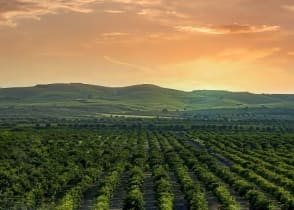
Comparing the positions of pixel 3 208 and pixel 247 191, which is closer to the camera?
pixel 3 208

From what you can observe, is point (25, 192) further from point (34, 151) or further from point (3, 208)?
point (34, 151)

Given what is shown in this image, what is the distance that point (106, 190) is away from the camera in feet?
180

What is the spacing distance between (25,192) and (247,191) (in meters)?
20.9

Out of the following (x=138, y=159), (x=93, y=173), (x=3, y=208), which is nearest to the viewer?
(x=3, y=208)

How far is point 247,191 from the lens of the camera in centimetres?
5406

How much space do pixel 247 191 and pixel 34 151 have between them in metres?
44.2

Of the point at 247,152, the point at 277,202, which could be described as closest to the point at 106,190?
the point at 277,202

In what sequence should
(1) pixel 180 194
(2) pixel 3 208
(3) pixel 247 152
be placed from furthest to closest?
(3) pixel 247 152, (1) pixel 180 194, (2) pixel 3 208

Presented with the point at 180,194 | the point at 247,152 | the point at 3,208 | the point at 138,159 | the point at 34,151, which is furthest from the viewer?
the point at 247,152

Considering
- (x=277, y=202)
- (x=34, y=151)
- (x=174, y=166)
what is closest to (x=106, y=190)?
(x=277, y=202)

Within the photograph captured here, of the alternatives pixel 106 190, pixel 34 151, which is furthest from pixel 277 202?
pixel 34 151

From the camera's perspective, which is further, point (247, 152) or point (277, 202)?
point (247, 152)

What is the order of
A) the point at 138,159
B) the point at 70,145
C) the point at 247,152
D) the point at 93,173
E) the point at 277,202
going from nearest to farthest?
the point at 277,202 → the point at 93,173 → the point at 138,159 → the point at 247,152 → the point at 70,145

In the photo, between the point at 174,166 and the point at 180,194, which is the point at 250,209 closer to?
the point at 180,194
